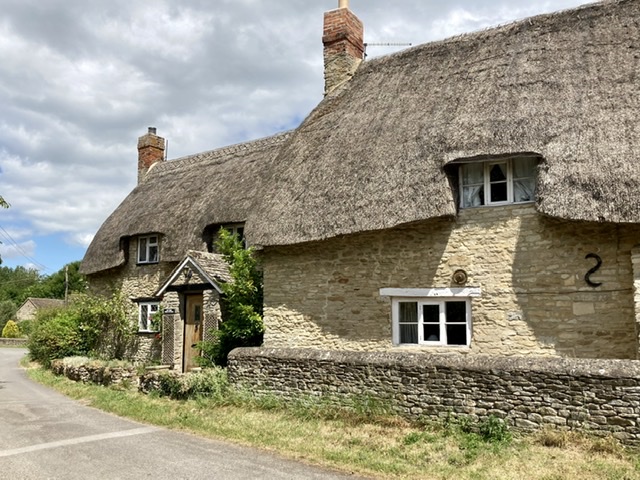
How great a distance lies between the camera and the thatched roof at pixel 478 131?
9.66 m

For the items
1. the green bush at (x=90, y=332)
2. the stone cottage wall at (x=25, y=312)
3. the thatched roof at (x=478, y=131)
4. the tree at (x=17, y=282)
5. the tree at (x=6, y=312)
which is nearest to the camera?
the thatched roof at (x=478, y=131)

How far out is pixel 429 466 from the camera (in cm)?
739

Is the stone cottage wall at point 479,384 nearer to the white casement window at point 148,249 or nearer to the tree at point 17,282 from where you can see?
the white casement window at point 148,249

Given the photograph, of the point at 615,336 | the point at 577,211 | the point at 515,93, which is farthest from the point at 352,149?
the point at 615,336

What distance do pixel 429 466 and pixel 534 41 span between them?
31.7ft

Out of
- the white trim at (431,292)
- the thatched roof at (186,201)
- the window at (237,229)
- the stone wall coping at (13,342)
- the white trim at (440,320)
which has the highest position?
the thatched roof at (186,201)

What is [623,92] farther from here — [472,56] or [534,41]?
[472,56]

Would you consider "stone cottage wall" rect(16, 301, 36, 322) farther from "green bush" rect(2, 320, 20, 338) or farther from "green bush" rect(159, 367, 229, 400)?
"green bush" rect(159, 367, 229, 400)

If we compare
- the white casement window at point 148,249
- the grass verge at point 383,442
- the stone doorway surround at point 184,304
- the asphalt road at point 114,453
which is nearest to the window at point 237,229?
the stone doorway surround at point 184,304

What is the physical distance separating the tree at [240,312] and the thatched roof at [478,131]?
170cm

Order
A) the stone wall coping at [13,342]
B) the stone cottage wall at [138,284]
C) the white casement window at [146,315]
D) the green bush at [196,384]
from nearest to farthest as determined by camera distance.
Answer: the green bush at [196,384]
the stone cottage wall at [138,284]
the white casement window at [146,315]
the stone wall coping at [13,342]

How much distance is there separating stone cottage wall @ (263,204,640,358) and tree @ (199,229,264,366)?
84 cm

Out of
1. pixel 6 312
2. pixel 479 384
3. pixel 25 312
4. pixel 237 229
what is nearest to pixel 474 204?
pixel 479 384

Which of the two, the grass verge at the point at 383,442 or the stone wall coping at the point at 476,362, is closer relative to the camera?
the grass verge at the point at 383,442
